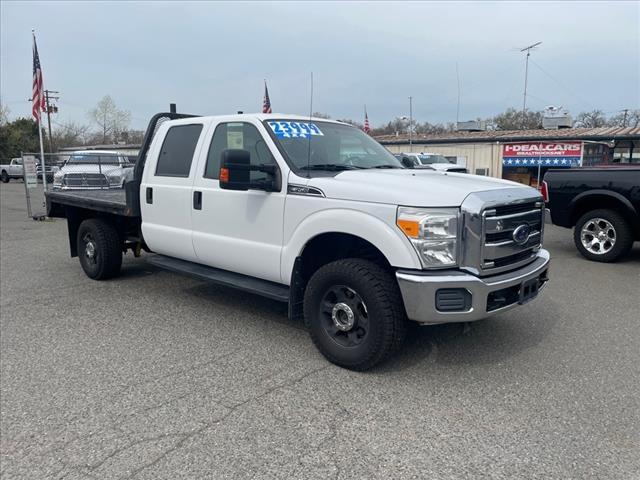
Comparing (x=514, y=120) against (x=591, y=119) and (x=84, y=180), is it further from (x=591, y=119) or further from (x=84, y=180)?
(x=84, y=180)

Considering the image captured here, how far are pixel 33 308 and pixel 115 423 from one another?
3.13 metres

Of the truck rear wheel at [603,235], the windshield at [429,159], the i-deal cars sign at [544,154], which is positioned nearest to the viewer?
the truck rear wheel at [603,235]

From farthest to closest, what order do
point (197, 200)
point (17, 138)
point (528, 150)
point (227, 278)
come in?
point (17, 138)
point (528, 150)
point (197, 200)
point (227, 278)

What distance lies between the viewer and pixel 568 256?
857cm

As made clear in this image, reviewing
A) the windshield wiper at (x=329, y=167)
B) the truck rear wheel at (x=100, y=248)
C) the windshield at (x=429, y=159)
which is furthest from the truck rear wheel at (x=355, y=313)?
the windshield at (x=429, y=159)

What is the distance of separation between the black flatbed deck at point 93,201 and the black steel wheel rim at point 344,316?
2.97 m

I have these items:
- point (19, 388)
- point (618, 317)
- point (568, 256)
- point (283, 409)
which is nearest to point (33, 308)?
point (19, 388)

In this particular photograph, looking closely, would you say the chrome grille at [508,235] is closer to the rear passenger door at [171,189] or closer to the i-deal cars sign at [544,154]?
the rear passenger door at [171,189]

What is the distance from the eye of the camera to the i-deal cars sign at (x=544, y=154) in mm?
22794

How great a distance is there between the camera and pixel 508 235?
3.78 m

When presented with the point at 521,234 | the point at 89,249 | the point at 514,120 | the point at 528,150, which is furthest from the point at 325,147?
the point at 514,120

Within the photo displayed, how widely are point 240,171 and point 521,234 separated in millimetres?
2251

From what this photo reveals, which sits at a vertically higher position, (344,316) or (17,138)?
(17,138)

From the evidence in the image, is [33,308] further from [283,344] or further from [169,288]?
[283,344]
